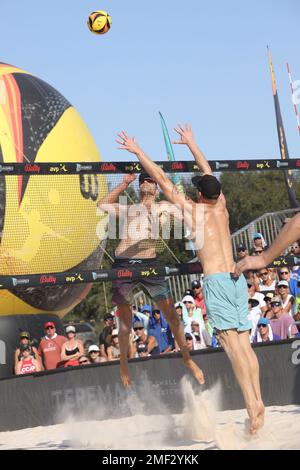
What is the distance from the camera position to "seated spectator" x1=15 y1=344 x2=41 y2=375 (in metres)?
12.7

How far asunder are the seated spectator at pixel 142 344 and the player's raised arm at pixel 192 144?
4922 mm

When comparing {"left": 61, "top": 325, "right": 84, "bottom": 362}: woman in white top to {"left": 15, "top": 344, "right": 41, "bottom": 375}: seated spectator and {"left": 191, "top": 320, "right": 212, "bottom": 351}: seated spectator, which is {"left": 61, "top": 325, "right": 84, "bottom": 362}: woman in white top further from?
{"left": 191, "top": 320, "right": 212, "bottom": 351}: seated spectator

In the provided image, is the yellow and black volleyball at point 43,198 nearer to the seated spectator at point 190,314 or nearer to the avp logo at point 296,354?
the seated spectator at point 190,314

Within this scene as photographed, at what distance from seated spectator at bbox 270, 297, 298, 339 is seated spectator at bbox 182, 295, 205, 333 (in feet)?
4.15

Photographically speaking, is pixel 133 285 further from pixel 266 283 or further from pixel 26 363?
pixel 266 283

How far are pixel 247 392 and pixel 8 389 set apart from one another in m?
4.54

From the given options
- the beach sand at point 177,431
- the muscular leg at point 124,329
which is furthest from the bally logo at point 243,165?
the beach sand at point 177,431

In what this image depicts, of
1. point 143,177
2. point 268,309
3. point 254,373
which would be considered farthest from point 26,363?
point 254,373

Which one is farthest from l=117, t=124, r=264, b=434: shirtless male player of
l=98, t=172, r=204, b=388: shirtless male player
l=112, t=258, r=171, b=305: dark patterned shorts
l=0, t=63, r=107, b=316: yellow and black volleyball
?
l=0, t=63, r=107, b=316: yellow and black volleyball

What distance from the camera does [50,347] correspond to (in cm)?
1305

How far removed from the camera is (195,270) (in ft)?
30.8

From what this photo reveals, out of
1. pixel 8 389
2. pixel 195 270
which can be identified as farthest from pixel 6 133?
pixel 195 270

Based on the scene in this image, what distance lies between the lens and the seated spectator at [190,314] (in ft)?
42.7
